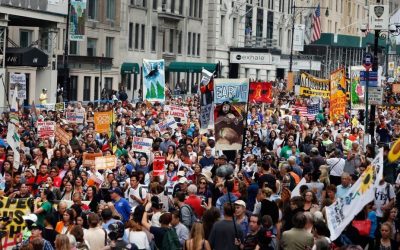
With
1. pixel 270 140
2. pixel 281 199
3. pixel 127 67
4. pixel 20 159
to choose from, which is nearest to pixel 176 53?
pixel 127 67

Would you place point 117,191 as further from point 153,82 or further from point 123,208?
point 153,82

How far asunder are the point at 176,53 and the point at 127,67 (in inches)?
292

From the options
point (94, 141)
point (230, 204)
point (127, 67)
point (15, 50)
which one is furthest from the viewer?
point (127, 67)

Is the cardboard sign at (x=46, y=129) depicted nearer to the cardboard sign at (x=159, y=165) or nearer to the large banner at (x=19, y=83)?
the large banner at (x=19, y=83)

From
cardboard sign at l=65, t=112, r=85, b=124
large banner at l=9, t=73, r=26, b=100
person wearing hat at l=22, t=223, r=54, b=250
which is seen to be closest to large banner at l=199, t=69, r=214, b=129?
cardboard sign at l=65, t=112, r=85, b=124

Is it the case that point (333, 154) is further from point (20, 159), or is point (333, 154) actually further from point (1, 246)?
point (1, 246)

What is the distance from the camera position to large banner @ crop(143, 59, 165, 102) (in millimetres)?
39438

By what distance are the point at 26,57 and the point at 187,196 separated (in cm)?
3153

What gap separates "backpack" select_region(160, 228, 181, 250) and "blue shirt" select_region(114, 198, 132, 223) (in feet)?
6.81

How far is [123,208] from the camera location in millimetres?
17359

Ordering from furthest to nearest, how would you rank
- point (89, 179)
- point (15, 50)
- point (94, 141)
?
point (15, 50)
point (94, 141)
point (89, 179)

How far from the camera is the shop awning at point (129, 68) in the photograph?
204 feet

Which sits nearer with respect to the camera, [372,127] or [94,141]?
[94,141]

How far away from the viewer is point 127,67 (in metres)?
62.7
